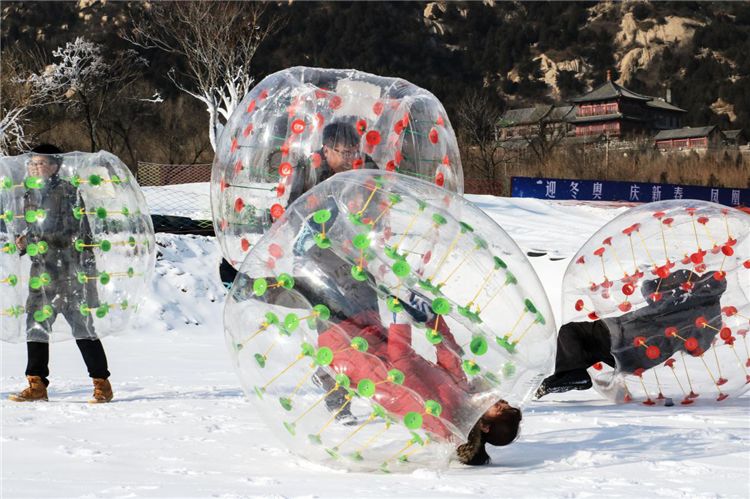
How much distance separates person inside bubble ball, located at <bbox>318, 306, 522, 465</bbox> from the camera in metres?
3.54

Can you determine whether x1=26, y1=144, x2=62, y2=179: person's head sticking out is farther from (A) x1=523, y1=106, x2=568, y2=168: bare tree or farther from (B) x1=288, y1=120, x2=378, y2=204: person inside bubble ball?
(A) x1=523, y1=106, x2=568, y2=168: bare tree

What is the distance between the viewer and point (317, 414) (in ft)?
11.9

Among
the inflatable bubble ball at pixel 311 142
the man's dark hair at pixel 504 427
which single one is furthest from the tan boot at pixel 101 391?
the man's dark hair at pixel 504 427

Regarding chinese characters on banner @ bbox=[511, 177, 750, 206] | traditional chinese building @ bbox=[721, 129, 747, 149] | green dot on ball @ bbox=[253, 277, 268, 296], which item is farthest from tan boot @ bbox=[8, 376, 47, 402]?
traditional chinese building @ bbox=[721, 129, 747, 149]

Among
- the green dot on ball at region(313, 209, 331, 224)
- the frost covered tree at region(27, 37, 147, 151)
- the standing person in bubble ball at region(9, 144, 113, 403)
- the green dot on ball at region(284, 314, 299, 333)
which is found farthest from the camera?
the frost covered tree at region(27, 37, 147, 151)

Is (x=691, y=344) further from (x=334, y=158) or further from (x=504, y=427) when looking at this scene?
(x=334, y=158)

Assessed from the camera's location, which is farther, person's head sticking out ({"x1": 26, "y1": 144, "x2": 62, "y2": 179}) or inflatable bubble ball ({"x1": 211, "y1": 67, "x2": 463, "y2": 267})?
person's head sticking out ({"x1": 26, "y1": 144, "x2": 62, "y2": 179})

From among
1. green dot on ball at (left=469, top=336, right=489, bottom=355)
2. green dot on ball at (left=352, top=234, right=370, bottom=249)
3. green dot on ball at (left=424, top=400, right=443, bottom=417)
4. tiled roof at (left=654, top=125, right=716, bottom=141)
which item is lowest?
tiled roof at (left=654, top=125, right=716, bottom=141)

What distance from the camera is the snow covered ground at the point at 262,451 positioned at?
11.5 feet

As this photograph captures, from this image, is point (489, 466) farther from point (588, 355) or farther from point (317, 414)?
point (588, 355)

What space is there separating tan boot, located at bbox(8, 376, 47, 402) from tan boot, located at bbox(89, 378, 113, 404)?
1.06 feet

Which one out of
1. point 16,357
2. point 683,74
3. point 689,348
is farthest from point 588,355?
point 683,74

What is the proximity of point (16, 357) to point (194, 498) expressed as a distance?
535 cm

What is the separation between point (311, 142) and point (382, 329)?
1958 millimetres
